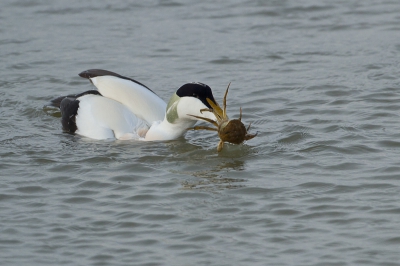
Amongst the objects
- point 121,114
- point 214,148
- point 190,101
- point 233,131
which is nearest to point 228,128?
point 233,131

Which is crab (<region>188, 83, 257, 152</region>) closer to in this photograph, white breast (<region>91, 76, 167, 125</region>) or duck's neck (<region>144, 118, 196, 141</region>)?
duck's neck (<region>144, 118, 196, 141</region>)

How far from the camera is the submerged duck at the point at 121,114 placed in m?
7.21

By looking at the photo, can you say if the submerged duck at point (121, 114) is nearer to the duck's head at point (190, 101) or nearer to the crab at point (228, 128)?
the duck's head at point (190, 101)

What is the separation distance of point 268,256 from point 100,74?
3.48 metres

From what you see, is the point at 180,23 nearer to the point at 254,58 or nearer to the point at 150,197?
the point at 254,58

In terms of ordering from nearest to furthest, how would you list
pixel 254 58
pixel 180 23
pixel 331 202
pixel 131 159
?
pixel 331 202
pixel 131 159
pixel 254 58
pixel 180 23

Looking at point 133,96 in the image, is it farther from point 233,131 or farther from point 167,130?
point 233,131

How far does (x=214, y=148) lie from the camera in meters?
7.11

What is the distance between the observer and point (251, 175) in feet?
20.6

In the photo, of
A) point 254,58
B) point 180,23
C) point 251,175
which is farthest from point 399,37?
point 251,175

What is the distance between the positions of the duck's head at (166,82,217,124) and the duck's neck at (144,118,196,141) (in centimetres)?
13

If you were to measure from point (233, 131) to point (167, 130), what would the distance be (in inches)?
36.6

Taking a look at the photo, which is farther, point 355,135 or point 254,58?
point 254,58

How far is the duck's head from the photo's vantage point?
674 cm
